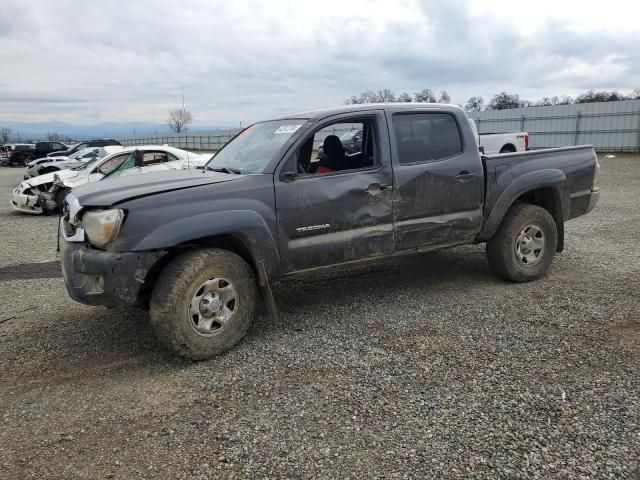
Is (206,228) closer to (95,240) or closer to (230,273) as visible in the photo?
(230,273)

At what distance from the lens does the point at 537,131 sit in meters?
30.0

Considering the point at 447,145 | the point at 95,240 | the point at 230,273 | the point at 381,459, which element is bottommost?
the point at 381,459

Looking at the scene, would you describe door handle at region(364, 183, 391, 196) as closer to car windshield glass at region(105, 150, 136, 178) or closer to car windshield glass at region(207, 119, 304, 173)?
car windshield glass at region(207, 119, 304, 173)

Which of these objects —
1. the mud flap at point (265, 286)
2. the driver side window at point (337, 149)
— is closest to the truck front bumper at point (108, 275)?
the mud flap at point (265, 286)

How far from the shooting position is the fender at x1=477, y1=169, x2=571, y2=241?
17.7 ft

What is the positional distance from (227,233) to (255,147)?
45.3 inches

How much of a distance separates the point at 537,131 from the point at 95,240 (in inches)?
1197

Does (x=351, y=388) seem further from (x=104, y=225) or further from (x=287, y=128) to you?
(x=287, y=128)

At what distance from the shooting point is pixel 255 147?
4848 mm

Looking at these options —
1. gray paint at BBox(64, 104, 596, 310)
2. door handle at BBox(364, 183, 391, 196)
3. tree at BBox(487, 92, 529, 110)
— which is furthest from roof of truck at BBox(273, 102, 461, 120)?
tree at BBox(487, 92, 529, 110)

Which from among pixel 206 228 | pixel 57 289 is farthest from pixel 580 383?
pixel 57 289

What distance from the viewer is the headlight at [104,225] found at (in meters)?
3.69

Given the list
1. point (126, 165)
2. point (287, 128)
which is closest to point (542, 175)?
point (287, 128)

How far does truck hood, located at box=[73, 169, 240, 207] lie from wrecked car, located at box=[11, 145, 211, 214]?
6.57 metres
